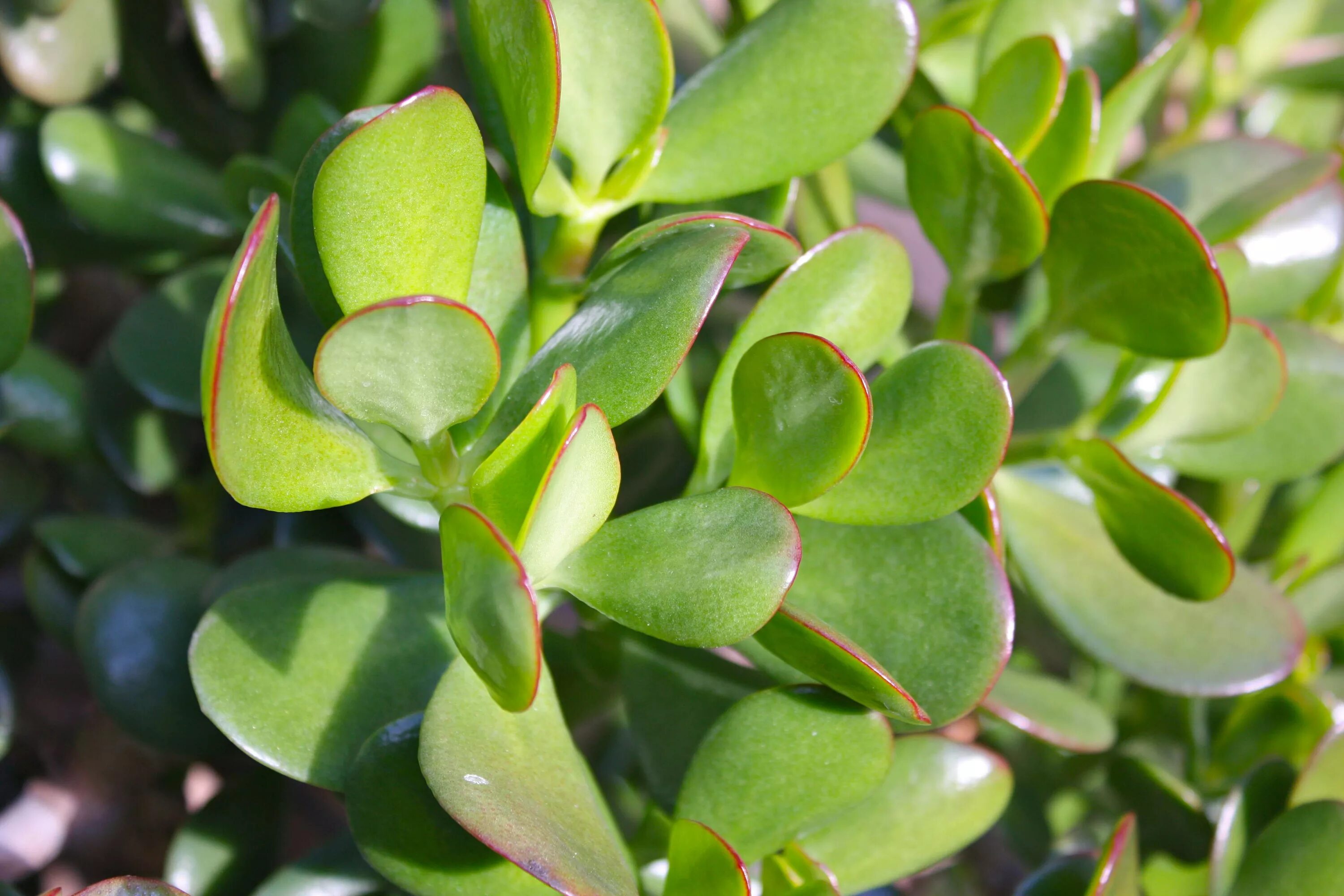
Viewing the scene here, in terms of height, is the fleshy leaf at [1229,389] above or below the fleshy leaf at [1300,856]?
above

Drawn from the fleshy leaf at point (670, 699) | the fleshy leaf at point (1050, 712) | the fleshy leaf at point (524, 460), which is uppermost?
the fleshy leaf at point (524, 460)

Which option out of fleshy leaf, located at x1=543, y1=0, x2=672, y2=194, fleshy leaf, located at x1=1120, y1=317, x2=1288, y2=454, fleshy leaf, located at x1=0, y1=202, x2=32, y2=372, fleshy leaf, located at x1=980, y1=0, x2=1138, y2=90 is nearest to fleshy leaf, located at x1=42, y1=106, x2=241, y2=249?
fleshy leaf, located at x1=0, y1=202, x2=32, y2=372

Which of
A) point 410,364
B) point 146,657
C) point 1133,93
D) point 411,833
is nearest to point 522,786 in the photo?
point 411,833

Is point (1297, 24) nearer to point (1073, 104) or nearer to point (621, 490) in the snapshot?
point (1073, 104)

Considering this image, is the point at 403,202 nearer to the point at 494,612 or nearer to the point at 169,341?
the point at 494,612

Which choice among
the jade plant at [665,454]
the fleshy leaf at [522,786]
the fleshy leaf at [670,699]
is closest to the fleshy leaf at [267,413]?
the jade plant at [665,454]

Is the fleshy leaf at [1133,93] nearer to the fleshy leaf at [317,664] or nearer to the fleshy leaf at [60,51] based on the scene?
the fleshy leaf at [317,664]

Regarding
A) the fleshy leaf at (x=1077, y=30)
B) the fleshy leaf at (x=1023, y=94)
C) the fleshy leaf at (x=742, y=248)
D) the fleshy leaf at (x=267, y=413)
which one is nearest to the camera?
the fleshy leaf at (x=267, y=413)
